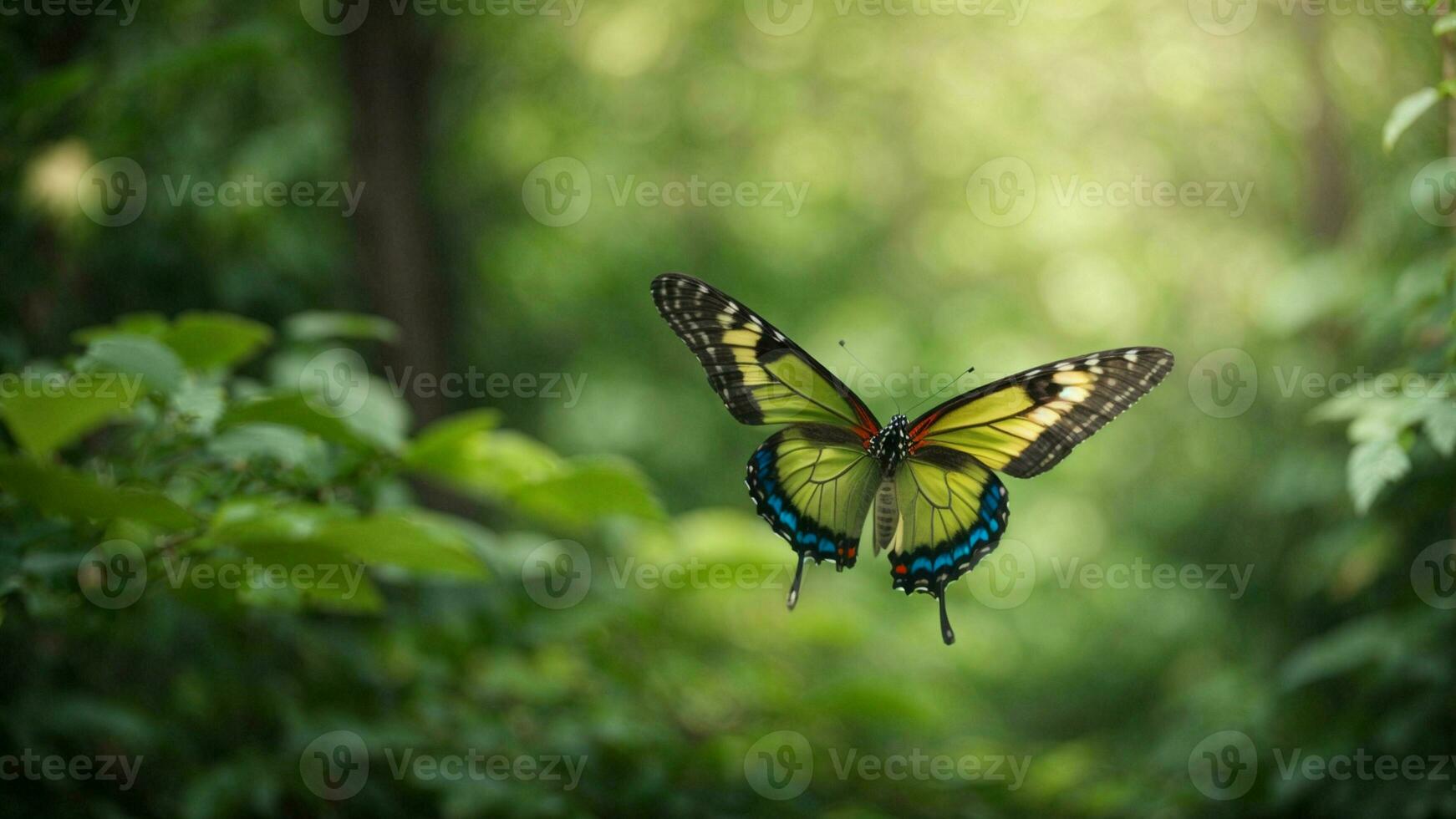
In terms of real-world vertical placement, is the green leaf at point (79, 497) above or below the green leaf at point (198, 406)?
below

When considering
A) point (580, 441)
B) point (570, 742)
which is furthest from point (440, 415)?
point (570, 742)

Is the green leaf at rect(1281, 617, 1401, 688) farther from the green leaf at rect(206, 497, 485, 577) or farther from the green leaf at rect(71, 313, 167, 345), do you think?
the green leaf at rect(71, 313, 167, 345)

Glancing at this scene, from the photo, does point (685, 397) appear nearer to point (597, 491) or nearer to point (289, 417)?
point (597, 491)

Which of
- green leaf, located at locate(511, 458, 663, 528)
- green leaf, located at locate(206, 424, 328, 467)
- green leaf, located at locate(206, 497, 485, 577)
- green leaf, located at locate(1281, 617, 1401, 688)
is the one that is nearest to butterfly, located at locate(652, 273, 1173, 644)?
green leaf, located at locate(511, 458, 663, 528)

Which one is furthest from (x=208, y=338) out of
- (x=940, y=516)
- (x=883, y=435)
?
(x=940, y=516)

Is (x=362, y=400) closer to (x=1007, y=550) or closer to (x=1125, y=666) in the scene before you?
(x=1007, y=550)

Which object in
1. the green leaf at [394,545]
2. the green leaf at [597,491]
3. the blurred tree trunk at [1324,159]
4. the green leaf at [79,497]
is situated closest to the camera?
the green leaf at [79,497]

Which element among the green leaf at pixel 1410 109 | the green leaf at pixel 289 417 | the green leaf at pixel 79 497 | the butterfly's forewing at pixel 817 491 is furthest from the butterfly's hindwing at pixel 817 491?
the green leaf at pixel 1410 109

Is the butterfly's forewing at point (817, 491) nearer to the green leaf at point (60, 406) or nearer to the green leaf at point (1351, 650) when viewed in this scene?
the green leaf at point (60, 406)
